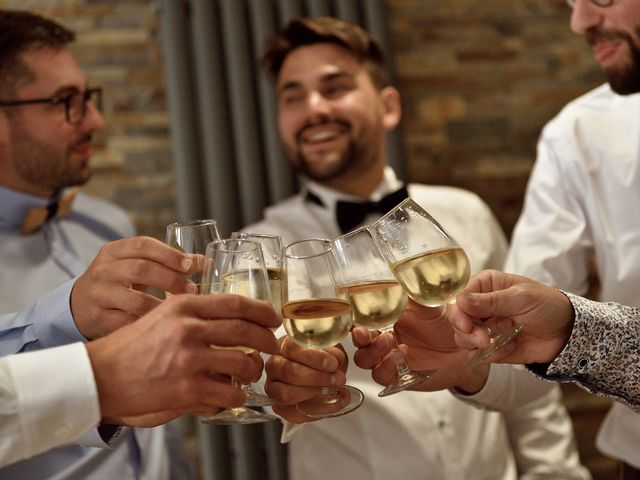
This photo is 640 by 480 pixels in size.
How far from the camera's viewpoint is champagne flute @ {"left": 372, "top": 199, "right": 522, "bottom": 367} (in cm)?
138

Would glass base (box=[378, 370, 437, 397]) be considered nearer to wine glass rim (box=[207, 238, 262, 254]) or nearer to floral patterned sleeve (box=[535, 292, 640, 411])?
floral patterned sleeve (box=[535, 292, 640, 411])

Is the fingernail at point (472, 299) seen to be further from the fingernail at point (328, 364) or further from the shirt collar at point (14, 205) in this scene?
the shirt collar at point (14, 205)

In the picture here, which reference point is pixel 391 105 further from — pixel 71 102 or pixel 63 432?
pixel 63 432

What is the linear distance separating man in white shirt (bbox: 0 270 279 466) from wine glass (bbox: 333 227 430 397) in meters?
0.24

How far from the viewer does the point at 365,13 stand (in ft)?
9.81

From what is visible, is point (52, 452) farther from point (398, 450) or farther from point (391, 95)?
point (391, 95)

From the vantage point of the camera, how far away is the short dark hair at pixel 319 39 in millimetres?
2654

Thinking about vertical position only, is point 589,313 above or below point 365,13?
below

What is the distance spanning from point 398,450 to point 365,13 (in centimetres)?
173

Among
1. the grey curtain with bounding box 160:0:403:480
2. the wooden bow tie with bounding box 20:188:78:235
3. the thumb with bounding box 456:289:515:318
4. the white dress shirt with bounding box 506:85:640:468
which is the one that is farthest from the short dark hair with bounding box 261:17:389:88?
the thumb with bounding box 456:289:515:318

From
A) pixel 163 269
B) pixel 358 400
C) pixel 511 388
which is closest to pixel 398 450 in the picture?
pixel 511 388

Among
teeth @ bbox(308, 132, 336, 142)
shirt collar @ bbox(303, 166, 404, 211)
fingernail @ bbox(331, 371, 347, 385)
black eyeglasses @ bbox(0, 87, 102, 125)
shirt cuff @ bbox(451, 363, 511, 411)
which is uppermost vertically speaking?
black eyeglasses @ bbox(0, 87, 102, 125)

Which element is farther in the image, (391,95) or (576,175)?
(391,95)

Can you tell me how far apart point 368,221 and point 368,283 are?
3.85 ft
